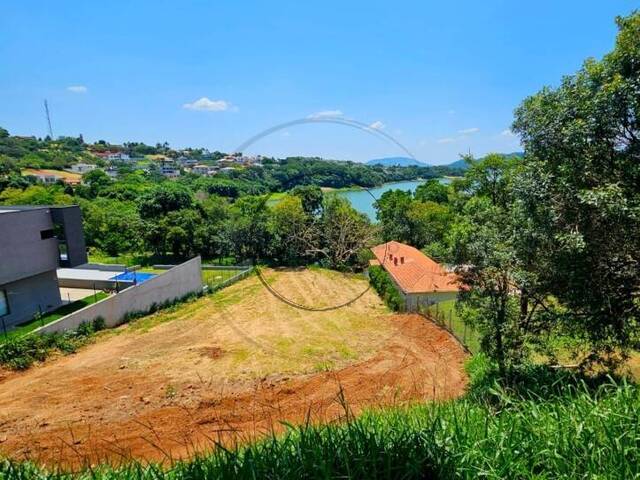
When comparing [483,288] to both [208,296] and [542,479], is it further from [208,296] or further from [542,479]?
[208,296]

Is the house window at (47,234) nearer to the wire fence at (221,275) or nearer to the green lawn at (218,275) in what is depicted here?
the wire fence at (221,275)

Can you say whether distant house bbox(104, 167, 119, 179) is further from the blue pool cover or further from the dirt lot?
the dirt lot

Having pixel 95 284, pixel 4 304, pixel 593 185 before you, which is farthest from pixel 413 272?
pixel 4 304

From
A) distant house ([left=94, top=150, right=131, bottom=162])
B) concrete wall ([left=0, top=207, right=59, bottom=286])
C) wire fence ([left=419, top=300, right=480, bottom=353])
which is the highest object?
distant house ([left=94, top=150, right=131, bottom=162])


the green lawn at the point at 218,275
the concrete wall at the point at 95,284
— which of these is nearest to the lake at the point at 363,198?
the green lawn at the point at 218,275

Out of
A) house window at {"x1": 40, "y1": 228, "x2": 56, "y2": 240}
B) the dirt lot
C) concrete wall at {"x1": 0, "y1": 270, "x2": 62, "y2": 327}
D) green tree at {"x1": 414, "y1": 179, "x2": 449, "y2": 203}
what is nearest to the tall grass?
the dirt lot

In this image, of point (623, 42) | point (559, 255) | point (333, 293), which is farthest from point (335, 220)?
point (333, 293)
